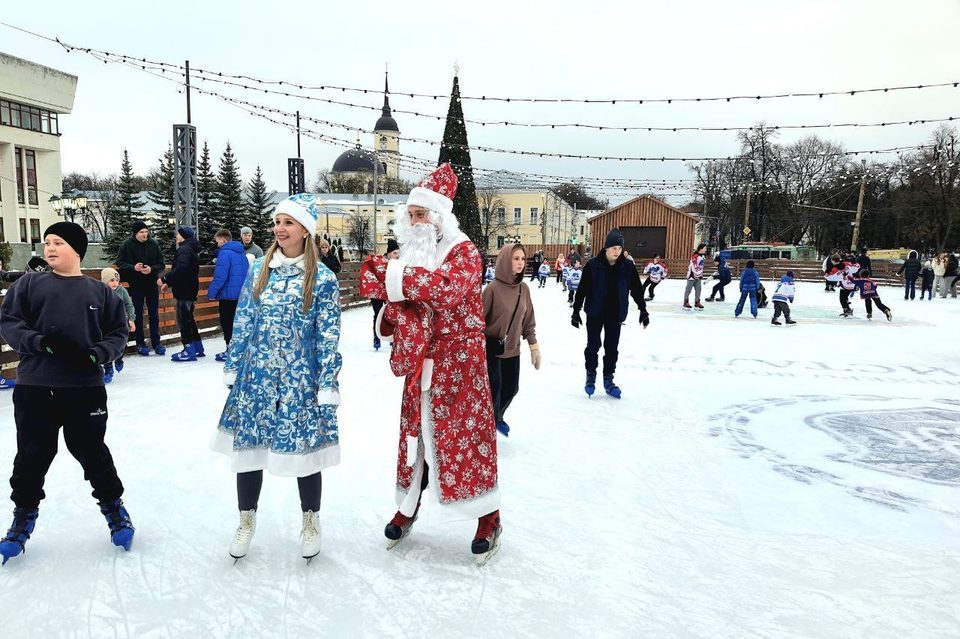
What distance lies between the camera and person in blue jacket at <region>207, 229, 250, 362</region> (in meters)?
6.98

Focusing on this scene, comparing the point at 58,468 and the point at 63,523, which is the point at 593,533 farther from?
the point at 58,468

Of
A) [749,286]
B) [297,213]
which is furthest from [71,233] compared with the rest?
[749,286]

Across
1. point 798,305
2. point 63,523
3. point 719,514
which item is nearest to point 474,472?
point 719,514

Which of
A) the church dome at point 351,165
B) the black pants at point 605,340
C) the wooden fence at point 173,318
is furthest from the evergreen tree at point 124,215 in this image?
the church dome at point 351,165

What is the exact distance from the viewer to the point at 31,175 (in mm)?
37938

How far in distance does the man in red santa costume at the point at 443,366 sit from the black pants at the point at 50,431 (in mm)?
1285

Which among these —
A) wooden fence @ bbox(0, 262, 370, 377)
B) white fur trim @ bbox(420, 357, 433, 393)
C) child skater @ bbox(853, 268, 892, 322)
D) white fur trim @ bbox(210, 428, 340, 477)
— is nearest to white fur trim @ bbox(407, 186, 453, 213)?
white fur trim @ bbox(420, 357, 433, 393)

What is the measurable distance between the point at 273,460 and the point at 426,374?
70 centimetres

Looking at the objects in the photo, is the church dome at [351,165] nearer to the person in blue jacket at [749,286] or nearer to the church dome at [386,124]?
the church dome at [386,124]

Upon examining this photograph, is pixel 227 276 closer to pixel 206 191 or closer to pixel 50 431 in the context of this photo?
pixel 50 431

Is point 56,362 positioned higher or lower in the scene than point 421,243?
lower

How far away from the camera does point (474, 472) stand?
2.68 meters

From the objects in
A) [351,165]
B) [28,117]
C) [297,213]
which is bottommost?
[297,213]

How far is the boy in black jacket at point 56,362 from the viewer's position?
8.20 ft
